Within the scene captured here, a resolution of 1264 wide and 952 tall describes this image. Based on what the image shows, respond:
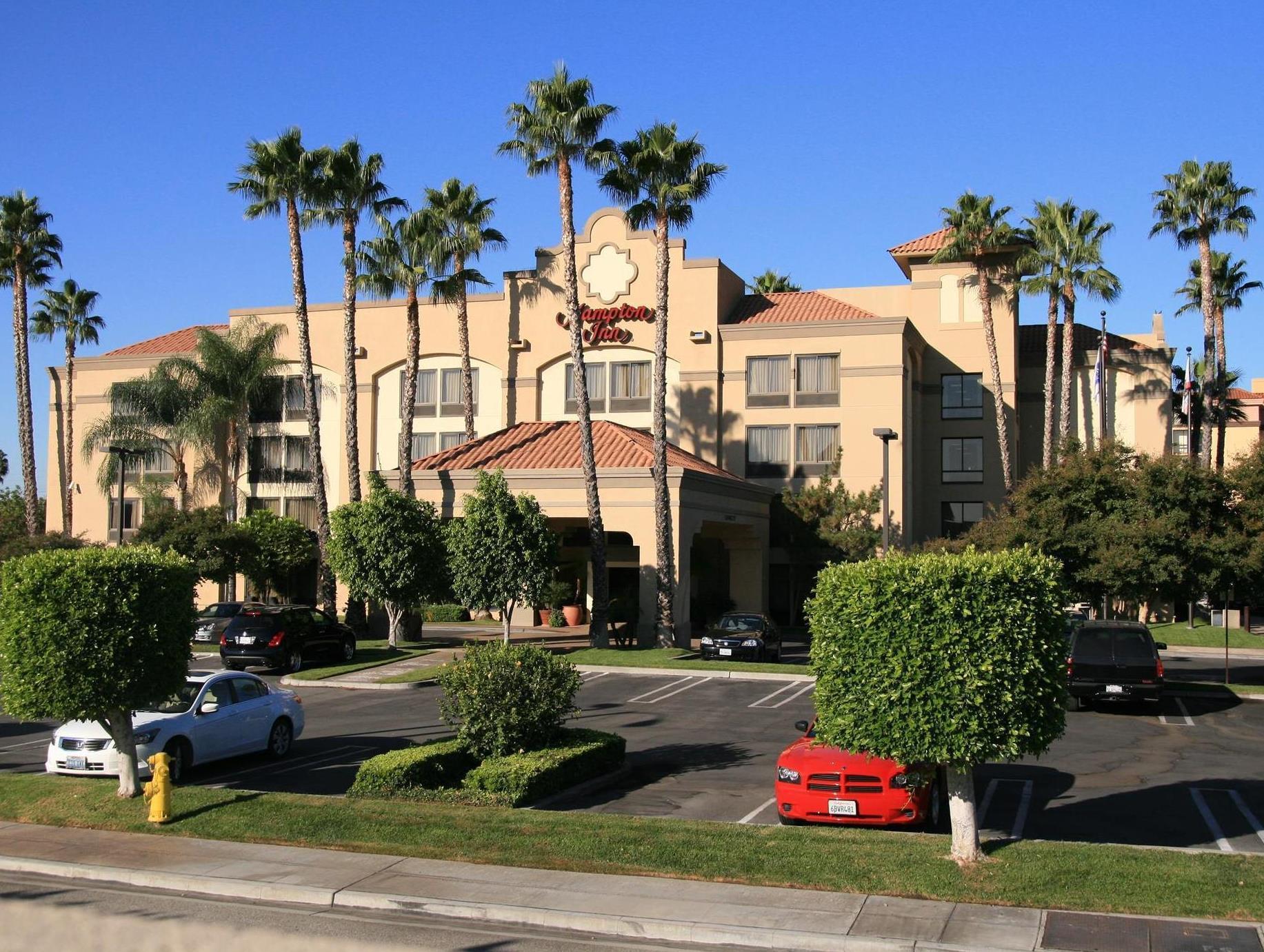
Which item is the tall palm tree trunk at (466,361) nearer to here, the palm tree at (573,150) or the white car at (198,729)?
the palm tree at (573,150)

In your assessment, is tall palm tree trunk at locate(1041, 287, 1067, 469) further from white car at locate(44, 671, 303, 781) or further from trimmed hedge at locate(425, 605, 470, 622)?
white car at locate(44, 671, 303, 781)

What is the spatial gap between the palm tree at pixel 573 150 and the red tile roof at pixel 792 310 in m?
12.0

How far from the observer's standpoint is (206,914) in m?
10.2

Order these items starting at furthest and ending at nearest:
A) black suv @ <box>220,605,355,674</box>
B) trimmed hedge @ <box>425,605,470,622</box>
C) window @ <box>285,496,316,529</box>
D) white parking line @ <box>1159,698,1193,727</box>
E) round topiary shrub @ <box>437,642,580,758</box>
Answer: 1. window @ <box>285,496,316,529</box>
2. trimmed hedge @ <box>425,605,470,622</box>
3. black suv @ <box>220,605,355,674</box>
4. white parking line @ <box>1159,698,1193,727</box>
5. round topiary shrub @ <box>437,642,580,758</box>

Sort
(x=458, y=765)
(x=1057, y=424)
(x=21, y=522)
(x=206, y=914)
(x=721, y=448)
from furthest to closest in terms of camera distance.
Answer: (x=21, y=522) → (x=1057, y=424) → (x=721, y=448) → (x=458, y=765) → (x=206, y=914)

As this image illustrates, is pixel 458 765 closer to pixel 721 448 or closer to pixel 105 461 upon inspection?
pixel 721 448

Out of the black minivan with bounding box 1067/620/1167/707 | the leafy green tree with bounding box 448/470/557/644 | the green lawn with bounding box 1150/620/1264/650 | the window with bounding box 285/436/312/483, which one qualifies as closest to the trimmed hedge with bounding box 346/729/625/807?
the black minivan with bounding box 1067/620/1167/707

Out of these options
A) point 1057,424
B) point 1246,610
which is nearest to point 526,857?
point 1057,424

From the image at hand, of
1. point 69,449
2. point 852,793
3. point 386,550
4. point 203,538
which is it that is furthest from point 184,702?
point 69,449

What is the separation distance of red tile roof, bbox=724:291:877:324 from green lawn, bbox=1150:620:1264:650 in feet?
56.1

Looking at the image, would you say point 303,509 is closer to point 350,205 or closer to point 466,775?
point 350,205

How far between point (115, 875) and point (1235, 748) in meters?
17.2

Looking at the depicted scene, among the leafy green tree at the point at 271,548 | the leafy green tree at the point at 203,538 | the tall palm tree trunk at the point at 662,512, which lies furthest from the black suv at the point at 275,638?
the leafy green tree at the point at 271,548

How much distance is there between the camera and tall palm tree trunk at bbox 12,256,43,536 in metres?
51.2
